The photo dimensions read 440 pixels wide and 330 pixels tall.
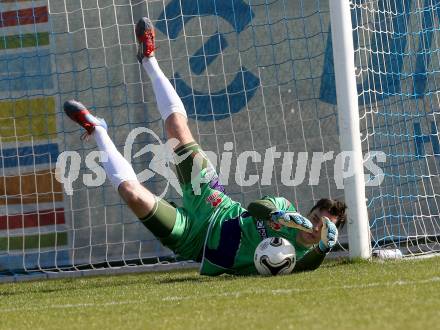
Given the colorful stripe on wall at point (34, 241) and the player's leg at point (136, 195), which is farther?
the colorful stripe on wall at point (34, 241)

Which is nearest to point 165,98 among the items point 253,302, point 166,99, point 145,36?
point 166,99

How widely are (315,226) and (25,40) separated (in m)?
3.66

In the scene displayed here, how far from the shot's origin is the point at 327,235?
6.61 metres

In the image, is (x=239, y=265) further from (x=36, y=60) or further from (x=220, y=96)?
(x=36, y=60)

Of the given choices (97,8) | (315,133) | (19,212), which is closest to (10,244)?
(19,212)

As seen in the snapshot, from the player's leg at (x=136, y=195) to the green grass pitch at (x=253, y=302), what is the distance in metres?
0.42

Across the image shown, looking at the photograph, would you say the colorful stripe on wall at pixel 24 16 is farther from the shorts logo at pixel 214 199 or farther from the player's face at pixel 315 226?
the player's face at pixel 315 226

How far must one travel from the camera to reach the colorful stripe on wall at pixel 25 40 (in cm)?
917

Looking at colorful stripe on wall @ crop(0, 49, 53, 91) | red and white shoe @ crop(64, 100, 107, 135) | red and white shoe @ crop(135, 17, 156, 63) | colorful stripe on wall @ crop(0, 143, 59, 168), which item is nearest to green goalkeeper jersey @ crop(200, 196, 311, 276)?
red and white shoe @ crop(64, 100, 107, 135)

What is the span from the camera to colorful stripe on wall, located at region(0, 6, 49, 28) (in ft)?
30.1

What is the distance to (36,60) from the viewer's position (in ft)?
30.1

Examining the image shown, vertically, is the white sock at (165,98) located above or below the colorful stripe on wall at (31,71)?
below

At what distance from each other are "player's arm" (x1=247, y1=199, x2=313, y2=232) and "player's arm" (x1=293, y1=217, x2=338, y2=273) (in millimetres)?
107

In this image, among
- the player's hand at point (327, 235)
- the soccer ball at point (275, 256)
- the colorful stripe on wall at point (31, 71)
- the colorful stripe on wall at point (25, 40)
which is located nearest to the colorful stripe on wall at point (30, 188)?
the colorful stripe on wall at point (31, 71)
